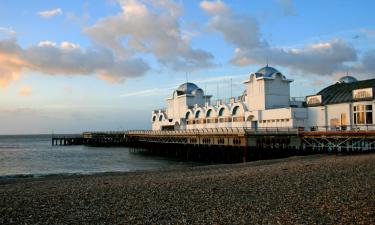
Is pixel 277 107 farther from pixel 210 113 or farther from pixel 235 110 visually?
pixel 210 113

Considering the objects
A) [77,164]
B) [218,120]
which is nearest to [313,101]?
[218,120]

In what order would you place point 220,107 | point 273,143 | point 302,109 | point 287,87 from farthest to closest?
point 220,107
point 287,87
point 302,109
point 273,143

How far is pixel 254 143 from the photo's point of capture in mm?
39469

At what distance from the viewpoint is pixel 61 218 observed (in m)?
10.4

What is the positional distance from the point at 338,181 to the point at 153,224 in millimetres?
8326

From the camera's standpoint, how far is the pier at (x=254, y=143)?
32156mm

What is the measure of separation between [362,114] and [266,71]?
16978 mm

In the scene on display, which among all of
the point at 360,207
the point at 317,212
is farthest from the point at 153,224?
the point at 360,207

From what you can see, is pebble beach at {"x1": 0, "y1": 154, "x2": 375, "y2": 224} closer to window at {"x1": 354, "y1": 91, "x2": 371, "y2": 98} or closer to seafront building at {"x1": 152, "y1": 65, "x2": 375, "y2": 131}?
seafront building at {"x1": 152, "y1": 65, "x2": 375, "y2": 131}

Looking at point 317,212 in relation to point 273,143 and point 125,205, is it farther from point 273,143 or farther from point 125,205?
point 273,143

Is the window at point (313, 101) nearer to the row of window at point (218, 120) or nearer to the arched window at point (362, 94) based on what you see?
the arched window at point (362, 94)

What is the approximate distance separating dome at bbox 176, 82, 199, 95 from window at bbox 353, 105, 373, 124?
129 ft

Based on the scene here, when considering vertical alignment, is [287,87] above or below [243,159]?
above

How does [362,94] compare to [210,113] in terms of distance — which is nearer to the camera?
[362,94]
